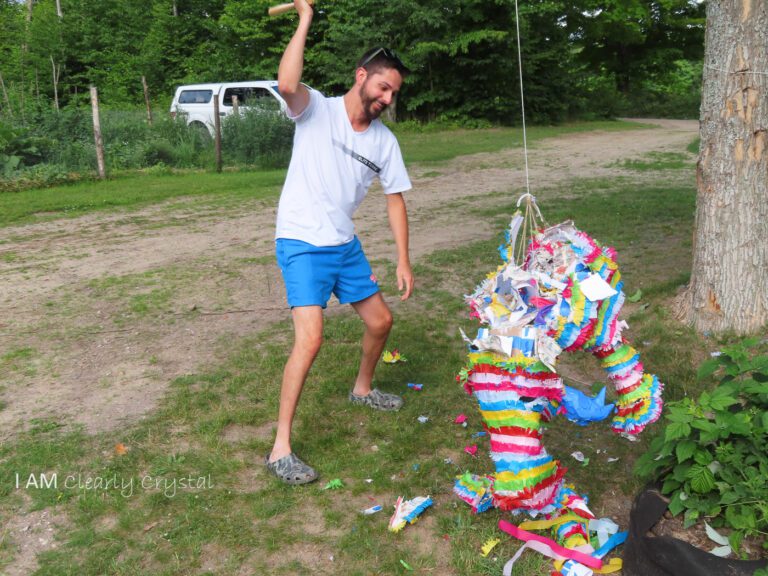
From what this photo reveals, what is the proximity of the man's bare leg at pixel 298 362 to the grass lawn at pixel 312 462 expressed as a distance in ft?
0.69

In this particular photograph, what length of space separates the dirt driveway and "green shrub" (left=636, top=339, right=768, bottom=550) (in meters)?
2.53

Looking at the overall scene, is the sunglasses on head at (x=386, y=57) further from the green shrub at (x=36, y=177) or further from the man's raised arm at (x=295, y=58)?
the green shrub at (x=36, y=177)

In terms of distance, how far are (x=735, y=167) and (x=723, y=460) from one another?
7.75ft

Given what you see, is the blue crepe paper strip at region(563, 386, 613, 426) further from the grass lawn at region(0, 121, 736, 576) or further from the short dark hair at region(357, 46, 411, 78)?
the short dark hair at region(357, 46, 411, 78)

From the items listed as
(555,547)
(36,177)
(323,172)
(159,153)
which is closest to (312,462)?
(555,547)

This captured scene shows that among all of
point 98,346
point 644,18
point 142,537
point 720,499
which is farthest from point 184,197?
point 644,18

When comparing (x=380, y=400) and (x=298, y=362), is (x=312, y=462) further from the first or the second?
(x=380, y=400)

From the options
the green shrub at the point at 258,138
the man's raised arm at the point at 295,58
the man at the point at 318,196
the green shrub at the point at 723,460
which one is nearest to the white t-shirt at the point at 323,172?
the man at the point at 318,196

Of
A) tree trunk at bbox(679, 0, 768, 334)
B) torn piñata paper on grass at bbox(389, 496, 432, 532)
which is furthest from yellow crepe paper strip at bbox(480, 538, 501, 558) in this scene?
tree trunk at bbox(679, 0, 768, 334)

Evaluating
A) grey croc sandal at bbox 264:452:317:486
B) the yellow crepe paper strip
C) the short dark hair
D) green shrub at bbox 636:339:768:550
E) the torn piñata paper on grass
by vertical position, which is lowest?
the yellow crepe paper strip

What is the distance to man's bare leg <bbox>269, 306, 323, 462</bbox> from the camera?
2906 mm

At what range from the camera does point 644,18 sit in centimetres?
2662

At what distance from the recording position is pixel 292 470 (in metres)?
2.90

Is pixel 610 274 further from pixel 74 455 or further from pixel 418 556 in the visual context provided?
pixel 74 455
